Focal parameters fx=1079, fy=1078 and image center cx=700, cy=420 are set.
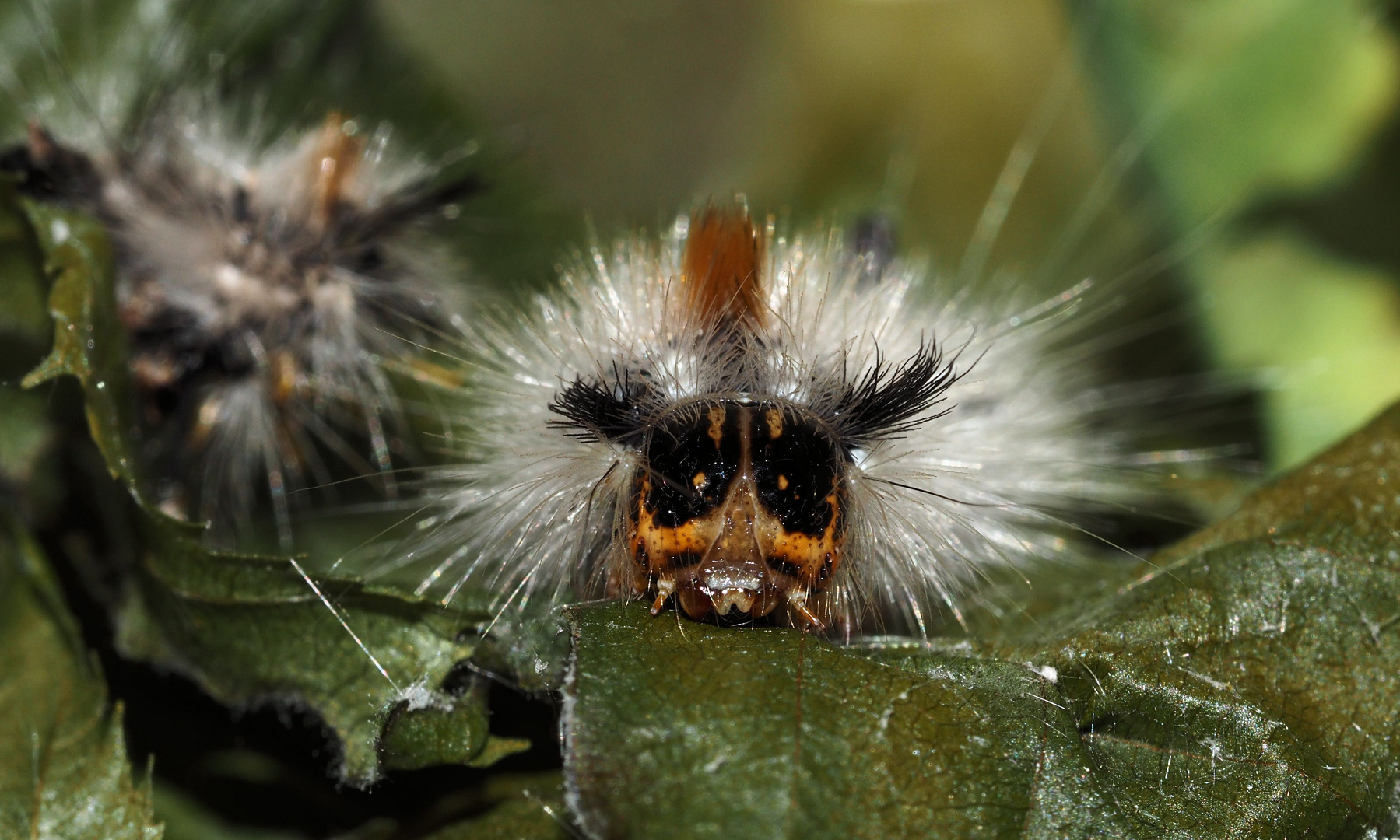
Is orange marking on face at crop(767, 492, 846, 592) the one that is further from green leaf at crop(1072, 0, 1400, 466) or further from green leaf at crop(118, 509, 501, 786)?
green leaf at crop(1072, 0, 1400, 466)

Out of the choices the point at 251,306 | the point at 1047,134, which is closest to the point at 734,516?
the point at 251,306

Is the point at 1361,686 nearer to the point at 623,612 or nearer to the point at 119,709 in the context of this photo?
the point at 623,612

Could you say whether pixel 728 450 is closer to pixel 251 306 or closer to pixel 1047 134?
pixel 251 306

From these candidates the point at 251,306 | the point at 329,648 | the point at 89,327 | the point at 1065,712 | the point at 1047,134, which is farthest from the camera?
the point at 1047,134

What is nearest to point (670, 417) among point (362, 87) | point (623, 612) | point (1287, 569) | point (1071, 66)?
point (623, 612)

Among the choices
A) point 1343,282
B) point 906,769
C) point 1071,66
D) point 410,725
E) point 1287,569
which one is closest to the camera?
point 906,769

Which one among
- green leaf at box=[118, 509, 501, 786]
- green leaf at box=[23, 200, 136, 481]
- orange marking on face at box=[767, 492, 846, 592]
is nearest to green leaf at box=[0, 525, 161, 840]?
green leaf at box=[118, 509, 501, 786]

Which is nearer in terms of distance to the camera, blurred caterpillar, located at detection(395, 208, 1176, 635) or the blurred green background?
blurred caterpillar, located at detection(395, 208, 1176, 635)

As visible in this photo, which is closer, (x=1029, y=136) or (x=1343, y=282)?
(x=1343, y=282)
